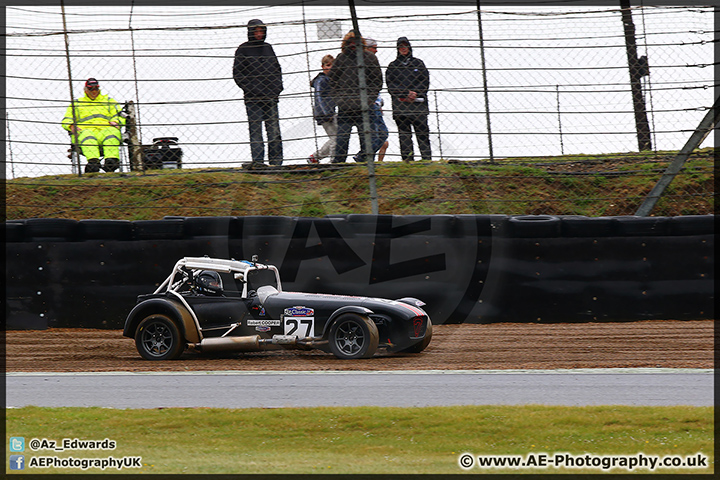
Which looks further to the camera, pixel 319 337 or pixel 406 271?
pixel 406 271

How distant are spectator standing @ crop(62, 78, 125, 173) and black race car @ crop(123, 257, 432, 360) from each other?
2.77 metres

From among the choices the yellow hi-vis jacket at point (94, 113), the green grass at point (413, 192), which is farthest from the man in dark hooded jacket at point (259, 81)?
the yellow hi-vis jacket at point (94, 113)

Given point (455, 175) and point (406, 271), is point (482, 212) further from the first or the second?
point (406, 271)

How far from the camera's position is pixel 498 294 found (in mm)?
9555

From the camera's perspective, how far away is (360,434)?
5.06 meters

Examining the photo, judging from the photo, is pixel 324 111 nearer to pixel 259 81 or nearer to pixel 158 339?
pixel 259 81

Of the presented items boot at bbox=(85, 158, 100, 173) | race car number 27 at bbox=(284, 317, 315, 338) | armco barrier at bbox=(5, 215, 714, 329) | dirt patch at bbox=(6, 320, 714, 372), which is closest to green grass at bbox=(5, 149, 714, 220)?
boot at bbox=(85, 158, 100, 173)

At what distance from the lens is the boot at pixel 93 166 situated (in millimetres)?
10500

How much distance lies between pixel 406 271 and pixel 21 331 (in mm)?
4346

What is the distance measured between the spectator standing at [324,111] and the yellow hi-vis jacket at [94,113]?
2360 mm

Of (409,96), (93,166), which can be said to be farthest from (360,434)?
(93,166)

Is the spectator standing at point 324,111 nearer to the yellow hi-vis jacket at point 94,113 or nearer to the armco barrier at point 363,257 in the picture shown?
the armco barrier at point 363,257

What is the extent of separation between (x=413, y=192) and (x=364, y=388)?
5.06 m

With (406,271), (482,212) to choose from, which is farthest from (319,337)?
(482,212)
